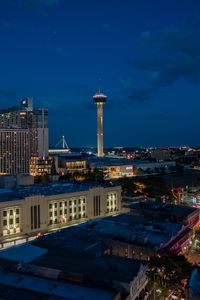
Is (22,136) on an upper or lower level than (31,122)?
lower

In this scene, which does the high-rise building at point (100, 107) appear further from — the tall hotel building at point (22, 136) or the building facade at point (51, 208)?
the building facade at point (51, 208)

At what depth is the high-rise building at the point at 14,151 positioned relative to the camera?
78875mm

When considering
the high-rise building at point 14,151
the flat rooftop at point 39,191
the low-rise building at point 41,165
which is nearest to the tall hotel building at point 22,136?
the high-rise building at point 14,151

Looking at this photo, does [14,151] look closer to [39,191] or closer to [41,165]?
[41,165]

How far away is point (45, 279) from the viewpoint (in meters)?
15.8

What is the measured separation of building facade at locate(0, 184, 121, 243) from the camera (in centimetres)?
2827

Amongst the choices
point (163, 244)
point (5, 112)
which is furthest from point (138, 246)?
point (5, 112)

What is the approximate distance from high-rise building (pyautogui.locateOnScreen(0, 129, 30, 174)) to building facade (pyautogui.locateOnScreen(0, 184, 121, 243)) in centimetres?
4541

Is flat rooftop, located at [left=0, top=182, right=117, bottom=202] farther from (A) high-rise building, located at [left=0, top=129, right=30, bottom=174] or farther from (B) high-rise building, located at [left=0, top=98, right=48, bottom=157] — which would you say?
(B) high-rise building, located at [left=0, top=98, right=48, bottom=157]

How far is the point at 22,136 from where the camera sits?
82938 mm

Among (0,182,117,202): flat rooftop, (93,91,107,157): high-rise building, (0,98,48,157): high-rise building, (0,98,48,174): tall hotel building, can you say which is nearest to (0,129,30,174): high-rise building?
(0,98,48,174): tall hotel building

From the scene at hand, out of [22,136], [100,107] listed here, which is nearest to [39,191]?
[22,136]

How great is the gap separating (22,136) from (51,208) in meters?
54.0

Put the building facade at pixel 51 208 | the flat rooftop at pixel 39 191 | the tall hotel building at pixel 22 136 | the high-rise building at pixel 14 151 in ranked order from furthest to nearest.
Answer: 1. the tall hotel building at pixel 22 136
2. the high-rise building at pixel 14 151
3. the flat rooftop at pixel 39 191
4. the building facade at pixel 51 208
